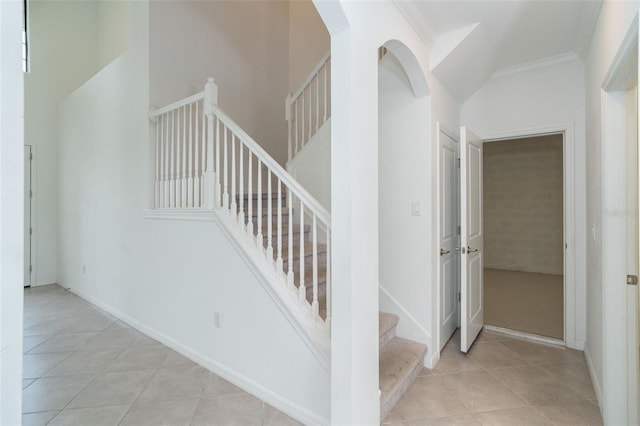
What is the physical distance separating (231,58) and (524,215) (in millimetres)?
5783

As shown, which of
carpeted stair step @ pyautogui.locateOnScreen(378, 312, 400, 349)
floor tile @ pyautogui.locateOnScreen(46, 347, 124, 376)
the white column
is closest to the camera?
the white column

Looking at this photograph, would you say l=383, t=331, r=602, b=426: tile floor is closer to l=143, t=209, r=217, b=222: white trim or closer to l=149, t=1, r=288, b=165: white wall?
l=143, t=209, r=217, b=222: white trim

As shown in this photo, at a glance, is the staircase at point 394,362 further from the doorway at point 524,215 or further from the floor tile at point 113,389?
the doorway at point 524,215

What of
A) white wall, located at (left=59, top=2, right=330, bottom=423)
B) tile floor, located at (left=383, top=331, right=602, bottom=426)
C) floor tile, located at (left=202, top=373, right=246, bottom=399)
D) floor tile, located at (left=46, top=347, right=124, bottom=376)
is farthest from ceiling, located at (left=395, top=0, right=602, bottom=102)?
floor tile, located at (left=46, top=347, right=124, bottom=376)

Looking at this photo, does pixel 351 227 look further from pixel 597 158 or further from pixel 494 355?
pixel 494 355

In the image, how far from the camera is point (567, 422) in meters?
1.94

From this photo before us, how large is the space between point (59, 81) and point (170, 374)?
5.38 m

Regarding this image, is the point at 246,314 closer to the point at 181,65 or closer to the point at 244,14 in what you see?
the point at 181,65

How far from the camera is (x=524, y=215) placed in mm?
6098

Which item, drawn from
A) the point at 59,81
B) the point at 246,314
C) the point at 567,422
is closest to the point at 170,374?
the point at 246,314

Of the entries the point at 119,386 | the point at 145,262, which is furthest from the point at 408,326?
the point at 145,262

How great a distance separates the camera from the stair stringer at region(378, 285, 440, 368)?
258cm

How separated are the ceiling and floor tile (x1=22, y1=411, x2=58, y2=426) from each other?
3373mm

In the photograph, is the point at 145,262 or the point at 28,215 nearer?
the point at 145,262
